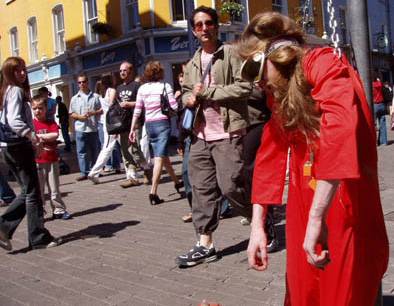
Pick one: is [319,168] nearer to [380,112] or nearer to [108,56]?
[380,112]

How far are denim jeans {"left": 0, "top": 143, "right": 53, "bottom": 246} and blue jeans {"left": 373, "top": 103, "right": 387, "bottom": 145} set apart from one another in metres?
9.63

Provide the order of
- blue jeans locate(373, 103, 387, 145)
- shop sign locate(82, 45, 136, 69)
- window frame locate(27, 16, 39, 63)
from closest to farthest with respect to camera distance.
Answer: blue jeans locate(373, 103, 387, 145) < shop sign locate(82, 45, 136, 69) < window frame locate(27, 16, 39, 63)

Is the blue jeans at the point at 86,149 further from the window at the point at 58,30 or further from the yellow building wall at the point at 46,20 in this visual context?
the window at the point at 58,30

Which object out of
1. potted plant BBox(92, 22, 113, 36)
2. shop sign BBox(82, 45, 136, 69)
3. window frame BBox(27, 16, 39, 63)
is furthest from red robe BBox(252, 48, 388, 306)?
window frame BBox(27, 16, 39, 63)

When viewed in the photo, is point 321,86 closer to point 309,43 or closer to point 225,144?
point 309,43

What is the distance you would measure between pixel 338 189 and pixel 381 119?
477 inches

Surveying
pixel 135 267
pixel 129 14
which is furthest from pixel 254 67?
pixel 129 14

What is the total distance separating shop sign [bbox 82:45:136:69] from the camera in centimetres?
2202

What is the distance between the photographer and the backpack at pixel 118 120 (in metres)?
9.53

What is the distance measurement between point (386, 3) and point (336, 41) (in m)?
35.9

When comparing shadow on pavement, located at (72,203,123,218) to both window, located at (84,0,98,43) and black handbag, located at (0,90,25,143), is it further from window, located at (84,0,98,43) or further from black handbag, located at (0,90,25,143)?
window, located at (84,0,98,43)

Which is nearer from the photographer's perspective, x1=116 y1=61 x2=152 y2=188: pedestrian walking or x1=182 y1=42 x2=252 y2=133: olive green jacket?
x1=182 y1=42 x2=252 y2=133: olive green jacket

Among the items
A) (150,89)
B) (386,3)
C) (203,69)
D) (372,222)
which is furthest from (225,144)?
(386,3)

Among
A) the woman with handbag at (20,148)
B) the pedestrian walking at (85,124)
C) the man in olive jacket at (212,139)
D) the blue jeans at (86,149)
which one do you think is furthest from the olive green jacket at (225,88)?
the blue jeans at (86,149)
